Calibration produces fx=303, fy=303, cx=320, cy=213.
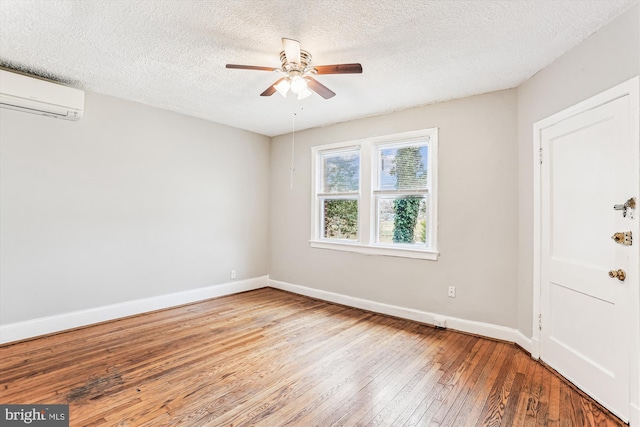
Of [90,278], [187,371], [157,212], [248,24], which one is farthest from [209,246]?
[248,24]

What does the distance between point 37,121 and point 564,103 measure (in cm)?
475

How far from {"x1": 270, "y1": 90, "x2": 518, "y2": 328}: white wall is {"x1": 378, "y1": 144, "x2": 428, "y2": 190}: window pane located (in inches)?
9.7

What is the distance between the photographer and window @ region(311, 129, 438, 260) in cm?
361

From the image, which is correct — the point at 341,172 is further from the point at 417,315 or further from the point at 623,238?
the point at 623,238

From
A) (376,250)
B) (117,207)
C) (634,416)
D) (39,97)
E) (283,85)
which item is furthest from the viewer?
(376,250)

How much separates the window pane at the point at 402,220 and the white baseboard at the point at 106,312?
7.87 feet

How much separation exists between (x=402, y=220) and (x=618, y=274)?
2.13 metres

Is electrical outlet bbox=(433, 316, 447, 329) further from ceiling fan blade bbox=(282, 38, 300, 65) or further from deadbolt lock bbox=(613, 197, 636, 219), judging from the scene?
ceiling fan blade bbox=(282, 38, 300, 65)

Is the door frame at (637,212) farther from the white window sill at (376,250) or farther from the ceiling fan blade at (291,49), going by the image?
the ceiling fan blade at (291,49)

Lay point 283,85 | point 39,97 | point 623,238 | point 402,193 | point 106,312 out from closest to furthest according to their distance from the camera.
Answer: point 623,238 < point 283,85 < point 39,97 < point 106,312 < point 402,193

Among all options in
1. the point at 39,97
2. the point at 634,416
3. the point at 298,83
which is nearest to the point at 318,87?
the point at 298,83

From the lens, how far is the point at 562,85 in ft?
7.88

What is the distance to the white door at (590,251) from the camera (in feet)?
6.10

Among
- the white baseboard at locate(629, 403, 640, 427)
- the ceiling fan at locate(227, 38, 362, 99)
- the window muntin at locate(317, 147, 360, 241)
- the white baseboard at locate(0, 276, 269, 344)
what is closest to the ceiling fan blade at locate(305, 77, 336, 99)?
the ceiling fan at locate(227, 38, 362, 99)
